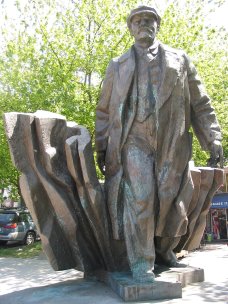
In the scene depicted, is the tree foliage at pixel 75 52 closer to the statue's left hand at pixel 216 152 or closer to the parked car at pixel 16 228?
the parked car at pixel 16 228

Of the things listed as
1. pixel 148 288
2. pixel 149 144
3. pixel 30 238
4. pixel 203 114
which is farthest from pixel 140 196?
pixel 30 238

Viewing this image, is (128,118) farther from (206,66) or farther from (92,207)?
(206,66)

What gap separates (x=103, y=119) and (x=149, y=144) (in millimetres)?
791

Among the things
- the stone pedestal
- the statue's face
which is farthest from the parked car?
the statue's face

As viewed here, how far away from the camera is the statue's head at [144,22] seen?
4863 mm

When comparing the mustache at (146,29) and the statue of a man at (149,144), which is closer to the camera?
the statue of a man at (149,144)

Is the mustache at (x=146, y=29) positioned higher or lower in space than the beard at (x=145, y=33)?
higher

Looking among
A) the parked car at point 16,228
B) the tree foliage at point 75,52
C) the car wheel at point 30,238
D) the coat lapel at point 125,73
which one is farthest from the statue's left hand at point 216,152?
the car wheel at point 30,238

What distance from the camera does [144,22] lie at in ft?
16.0

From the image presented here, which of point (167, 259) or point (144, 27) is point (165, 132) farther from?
point (167, 259)

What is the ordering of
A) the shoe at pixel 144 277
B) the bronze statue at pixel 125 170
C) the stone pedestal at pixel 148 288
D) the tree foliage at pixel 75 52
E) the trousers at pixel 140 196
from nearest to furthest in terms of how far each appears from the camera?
1. the stone pedestal at pixel 148 288
2. the shoe at pixel 144 277
3. the trousers at pixel 140 196
4. the bronze statue at pixel 125 170
5. the tree foliage at pixel 75 52

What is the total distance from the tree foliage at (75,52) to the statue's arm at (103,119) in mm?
9898

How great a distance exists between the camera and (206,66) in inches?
679

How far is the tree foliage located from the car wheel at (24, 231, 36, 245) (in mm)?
5392
